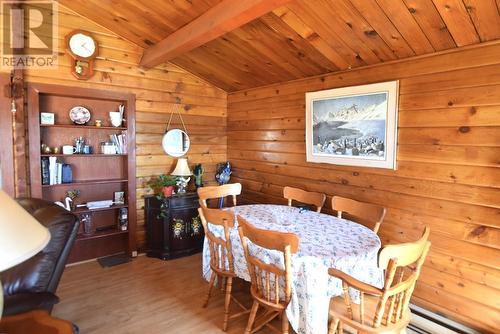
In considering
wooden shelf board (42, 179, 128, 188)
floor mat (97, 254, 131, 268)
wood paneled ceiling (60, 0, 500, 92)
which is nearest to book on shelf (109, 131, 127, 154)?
wooden shelf board (42, 179, 128, 188)

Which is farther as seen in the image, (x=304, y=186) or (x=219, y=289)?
(x=304, y=186)

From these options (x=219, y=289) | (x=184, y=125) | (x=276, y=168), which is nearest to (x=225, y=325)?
(x=219, y=289)

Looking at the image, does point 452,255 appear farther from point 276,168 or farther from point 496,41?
point 276,168

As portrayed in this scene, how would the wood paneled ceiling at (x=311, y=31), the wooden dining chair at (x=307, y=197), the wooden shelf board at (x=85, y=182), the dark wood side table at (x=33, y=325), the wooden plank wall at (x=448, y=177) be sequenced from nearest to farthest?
the dark wood side table at (x=33, y=325) → the wood paneled ceiling at (x=311, y=31) → the wooden plank wall at (x=448, y=177) → the wooden dining chair at (x=307, y=197) → the wooden shelf board at (x=85, y=182)

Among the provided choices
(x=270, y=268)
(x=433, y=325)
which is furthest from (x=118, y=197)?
(x=433, y=325)

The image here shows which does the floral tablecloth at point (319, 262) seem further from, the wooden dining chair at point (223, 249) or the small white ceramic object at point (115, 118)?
the small white ceramic object at point (115, 118)

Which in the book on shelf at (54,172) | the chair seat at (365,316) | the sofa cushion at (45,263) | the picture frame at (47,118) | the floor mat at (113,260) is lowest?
the floor mat at (113,260)

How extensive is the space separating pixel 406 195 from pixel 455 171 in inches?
16.5

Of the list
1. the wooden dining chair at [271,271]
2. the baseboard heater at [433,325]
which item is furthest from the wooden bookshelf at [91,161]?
the baseboard heater at [433,325]

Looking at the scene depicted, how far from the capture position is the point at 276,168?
12.5 ft

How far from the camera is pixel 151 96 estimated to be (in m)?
3.83

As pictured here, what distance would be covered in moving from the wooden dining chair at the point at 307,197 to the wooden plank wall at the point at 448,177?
26 centimetres

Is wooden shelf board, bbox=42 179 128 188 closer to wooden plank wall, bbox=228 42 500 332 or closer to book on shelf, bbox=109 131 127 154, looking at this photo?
book on shelf, bbox=109 131 127 154

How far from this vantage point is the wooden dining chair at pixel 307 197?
2941 millimetres
